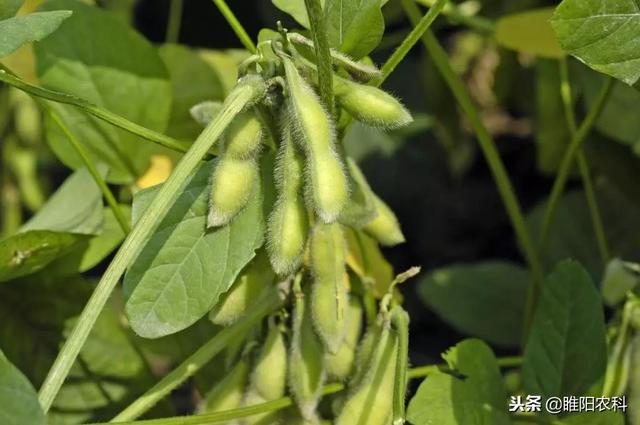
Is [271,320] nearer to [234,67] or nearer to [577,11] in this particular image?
[577,11]

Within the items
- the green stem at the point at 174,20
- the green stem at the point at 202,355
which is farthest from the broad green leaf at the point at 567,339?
the green stem at the point at 174,20

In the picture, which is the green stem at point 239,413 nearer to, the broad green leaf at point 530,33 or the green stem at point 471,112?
the green stem at point 471,112

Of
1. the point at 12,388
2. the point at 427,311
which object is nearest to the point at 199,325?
the point at 12,388

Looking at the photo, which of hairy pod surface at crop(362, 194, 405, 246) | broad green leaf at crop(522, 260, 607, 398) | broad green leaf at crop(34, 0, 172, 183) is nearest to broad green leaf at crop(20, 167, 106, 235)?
broad green leaf at crop(34, 0, 172, 183)

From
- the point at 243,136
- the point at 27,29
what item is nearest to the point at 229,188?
the point at 243,136

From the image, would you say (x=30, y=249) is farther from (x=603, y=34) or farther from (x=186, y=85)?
(x=603, y=34)

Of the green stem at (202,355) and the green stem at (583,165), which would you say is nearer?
the green stem at (202,355)

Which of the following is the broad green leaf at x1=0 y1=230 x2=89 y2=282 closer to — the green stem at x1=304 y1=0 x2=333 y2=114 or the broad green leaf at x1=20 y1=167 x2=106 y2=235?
the broad green leaf at x1=20 y1=167 x2=106 y2=235

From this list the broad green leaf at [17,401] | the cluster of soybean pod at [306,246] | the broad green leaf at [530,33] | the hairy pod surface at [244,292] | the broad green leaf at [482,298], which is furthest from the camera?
the broad green leaf at [482,298]
